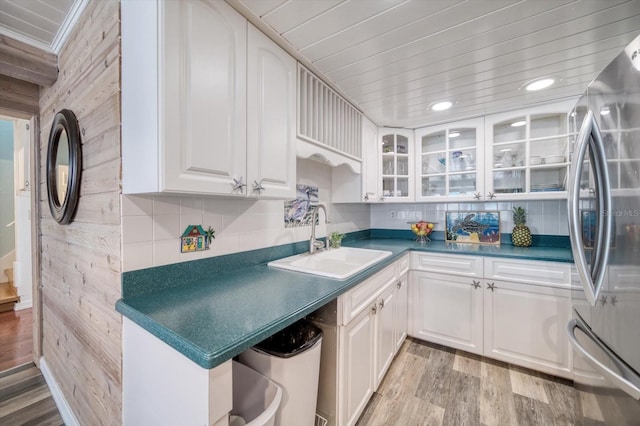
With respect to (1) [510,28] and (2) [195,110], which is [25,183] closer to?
(2) [195,110]

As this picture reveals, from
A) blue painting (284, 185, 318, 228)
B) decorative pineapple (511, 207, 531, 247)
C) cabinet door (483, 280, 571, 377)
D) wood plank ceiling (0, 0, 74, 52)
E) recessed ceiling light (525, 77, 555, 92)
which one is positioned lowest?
cabinet door (483, 280, 571, 377)

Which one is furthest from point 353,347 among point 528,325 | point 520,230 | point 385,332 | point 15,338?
point 15,338

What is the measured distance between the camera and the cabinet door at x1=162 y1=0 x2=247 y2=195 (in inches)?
34.6

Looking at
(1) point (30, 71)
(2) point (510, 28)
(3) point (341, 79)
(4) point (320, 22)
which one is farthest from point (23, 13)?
(2) point (510, 28)

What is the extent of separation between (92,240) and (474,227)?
2957 millimetres

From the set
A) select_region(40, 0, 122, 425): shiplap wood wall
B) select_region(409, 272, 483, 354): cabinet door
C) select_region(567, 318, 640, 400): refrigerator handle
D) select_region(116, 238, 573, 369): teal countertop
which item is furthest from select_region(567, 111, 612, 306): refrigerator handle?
select_region(40, 0, 122, 425): shiplap wood wall

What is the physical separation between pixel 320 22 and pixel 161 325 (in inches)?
56.0

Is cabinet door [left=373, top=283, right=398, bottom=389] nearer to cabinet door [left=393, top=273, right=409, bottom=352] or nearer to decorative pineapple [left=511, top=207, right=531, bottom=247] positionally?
cabinet door [left=393, top=273, right=409, bottom=352]

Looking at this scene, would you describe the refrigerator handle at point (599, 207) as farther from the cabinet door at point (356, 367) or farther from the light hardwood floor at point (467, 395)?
the cabinet door at point (356, 367)

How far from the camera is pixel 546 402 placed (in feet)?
5.29

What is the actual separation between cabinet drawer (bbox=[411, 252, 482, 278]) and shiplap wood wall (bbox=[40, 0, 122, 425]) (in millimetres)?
2109

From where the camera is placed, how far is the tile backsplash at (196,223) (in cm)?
104

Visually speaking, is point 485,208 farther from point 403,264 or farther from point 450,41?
point 450,41

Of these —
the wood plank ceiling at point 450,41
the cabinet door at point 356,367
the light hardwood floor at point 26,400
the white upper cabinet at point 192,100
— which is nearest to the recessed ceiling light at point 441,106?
the wood plank ceiling at point 450,41
